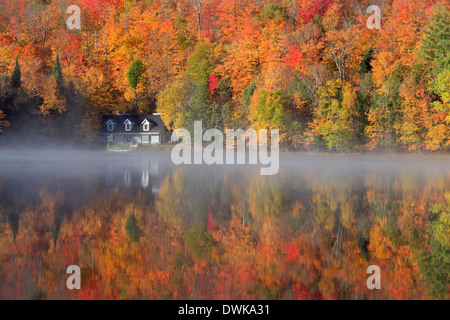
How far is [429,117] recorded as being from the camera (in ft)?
175

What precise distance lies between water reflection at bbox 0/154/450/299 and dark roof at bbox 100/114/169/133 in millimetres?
58637

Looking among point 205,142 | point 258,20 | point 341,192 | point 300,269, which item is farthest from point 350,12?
point 300,269

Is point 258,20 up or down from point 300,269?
up

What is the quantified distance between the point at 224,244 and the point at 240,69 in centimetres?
6132

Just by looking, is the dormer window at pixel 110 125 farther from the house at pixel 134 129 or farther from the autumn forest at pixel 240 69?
the autumn forest at pixel 240 69

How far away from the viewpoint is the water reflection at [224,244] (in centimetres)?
921

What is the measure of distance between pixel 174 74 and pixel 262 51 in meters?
19.9

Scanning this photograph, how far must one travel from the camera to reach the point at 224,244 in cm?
1247

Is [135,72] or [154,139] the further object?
[135,72]

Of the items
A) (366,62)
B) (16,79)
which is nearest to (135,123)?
(16,79)

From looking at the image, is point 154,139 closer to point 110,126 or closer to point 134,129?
point 134,129
